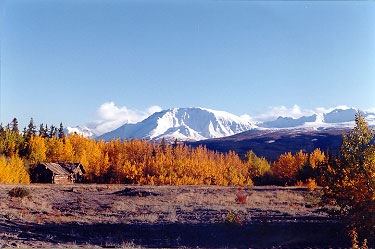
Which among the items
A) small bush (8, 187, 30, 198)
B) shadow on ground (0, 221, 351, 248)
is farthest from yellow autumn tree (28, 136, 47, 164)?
Result: shadow on ground (0, 221, 351, 248)

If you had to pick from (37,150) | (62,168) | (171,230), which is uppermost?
(37,150)

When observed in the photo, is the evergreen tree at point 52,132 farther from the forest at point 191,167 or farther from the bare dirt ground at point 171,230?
the bare dirt ground at point 171,230

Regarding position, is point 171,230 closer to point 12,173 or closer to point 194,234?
point 194,234

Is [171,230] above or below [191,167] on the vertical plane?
above

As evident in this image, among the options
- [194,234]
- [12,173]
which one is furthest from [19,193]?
[12,173]

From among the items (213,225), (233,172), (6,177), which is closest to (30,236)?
(213,225)

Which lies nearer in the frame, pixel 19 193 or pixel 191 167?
pixel 19 193

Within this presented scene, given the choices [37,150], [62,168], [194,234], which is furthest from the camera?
[37,150]

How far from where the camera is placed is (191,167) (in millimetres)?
106062

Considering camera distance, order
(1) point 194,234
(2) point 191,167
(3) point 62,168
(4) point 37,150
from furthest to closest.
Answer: (2) point 191,167 < (4) point 37,150 < (3) point 62,168 < (1) point 194,234

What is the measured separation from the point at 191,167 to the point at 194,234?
8932 centimetres

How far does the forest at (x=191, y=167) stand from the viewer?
15281 mm

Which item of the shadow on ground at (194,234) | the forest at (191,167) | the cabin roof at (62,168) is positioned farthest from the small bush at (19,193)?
the cabin roof at (62,168)

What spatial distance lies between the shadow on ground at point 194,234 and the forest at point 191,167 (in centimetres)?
192
